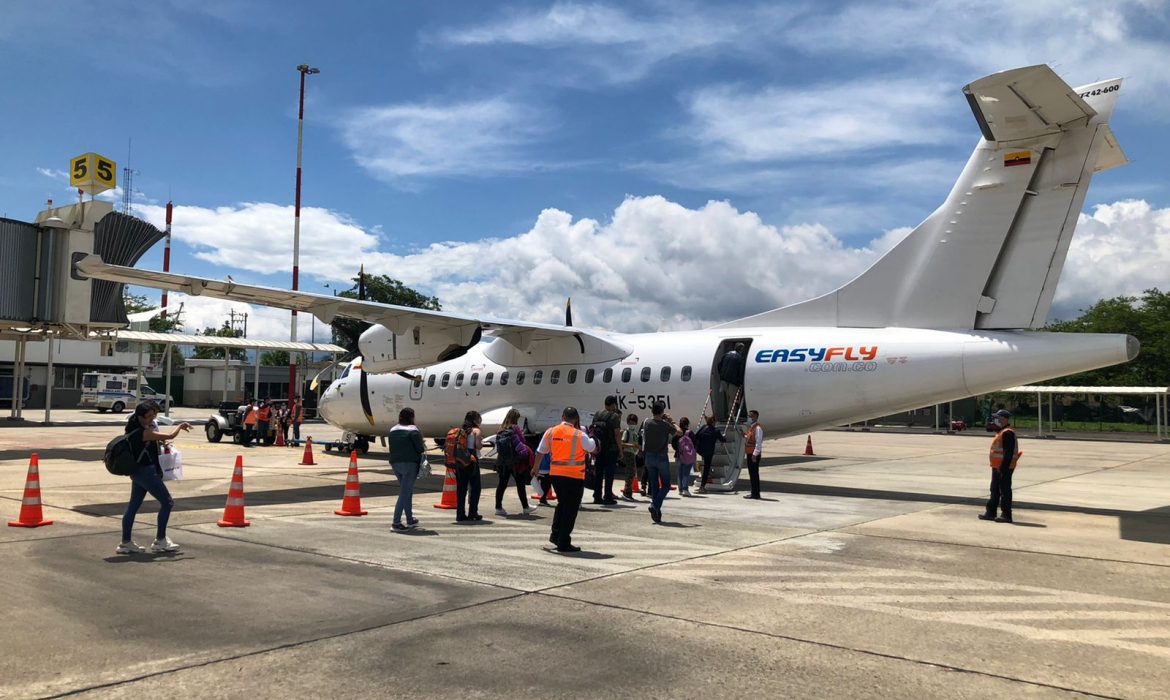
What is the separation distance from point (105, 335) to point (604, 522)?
→ 1196 inches

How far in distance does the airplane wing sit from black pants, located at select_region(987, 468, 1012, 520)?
832 centimetres

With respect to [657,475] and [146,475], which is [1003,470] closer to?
[657,475]

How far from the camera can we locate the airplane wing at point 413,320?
15039mm

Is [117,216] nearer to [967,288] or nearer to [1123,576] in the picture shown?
[967,288]

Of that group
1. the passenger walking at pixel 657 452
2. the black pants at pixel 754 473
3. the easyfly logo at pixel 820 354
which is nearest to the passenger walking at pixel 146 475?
the passenger walking at pixel 657 452

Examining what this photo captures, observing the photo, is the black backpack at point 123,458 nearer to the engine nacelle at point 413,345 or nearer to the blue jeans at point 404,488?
the blue jeans at point 404,488

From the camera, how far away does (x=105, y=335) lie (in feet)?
109

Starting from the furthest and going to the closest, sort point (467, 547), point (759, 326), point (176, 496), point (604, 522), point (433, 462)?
point (433, 462), point (759, 326), point (176, 496), point (604, 522), point (467, 547)

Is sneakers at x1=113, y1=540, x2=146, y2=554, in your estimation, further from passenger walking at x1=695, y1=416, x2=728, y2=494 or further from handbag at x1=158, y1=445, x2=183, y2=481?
passenger walking at x1=695, y1=416, x2=728, y2=494

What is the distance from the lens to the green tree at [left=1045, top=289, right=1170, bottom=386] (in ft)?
184

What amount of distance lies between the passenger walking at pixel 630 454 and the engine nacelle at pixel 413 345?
4.38 meters

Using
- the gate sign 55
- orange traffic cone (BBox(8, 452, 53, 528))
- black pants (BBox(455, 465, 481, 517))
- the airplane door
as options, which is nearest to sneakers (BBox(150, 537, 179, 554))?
orange traffic cone (BBox(8, 452, 53, 528))

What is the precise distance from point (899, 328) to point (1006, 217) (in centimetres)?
250

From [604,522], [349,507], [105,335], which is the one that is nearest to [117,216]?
[105,335]
